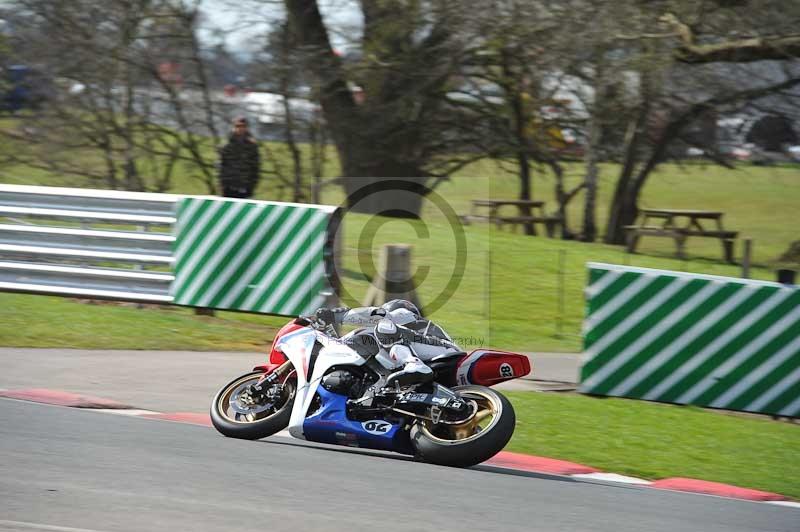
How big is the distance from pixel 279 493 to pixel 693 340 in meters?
5.36

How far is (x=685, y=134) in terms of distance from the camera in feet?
68.5

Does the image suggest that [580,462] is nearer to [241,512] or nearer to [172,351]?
[241,512]

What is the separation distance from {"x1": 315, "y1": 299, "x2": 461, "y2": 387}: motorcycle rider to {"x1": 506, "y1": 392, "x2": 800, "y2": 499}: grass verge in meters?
1.35

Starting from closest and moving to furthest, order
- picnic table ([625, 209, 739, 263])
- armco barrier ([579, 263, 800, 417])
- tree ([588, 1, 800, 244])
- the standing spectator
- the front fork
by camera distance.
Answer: the front fork → armco barrier ([579, 263, 800, 417]) → the standing spectator → tree ([588, 1, 800, 244]) → picnic table ([625, 209, 739, 263])

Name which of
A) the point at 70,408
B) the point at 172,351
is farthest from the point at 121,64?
the point at 70,408

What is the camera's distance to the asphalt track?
569 cm

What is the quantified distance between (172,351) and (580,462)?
5.00m

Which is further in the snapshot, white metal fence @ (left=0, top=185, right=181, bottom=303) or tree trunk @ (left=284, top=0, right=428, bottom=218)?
tree trunk @ (left=284, top=0, right=428, bottom=218)

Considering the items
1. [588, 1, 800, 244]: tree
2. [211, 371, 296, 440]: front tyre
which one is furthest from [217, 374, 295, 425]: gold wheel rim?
[588, 1, 800, 244]: tree

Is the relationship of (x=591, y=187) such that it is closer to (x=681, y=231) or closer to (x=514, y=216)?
(x=514, y=216)

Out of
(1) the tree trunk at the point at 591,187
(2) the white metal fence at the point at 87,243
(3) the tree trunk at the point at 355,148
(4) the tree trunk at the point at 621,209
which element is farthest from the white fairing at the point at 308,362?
(4) the tree trunk at the point at 621,209

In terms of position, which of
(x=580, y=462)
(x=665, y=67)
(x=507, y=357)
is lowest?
(x=665, y=67)

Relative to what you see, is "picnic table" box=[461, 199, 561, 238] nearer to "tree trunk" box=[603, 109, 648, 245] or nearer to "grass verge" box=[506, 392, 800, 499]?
"tree trunk" box=[603, 109, 648, 245]

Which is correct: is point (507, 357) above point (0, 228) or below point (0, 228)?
above
